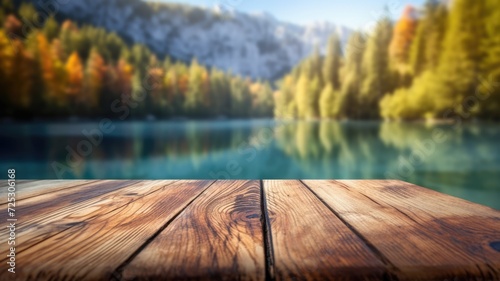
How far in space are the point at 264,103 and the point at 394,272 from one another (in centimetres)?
3320

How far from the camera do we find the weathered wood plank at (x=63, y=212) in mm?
511

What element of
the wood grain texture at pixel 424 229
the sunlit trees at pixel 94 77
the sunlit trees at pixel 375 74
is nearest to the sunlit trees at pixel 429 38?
the sunlit trees at pixel 375 74

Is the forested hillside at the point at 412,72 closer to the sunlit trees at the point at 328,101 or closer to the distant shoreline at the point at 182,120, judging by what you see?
the sunlit trees at the point at 328,101

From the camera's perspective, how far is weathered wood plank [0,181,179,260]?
20.1 inches

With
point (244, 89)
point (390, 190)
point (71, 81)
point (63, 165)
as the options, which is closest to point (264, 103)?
point (244, 89)

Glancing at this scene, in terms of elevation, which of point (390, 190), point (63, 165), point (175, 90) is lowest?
point (63, 165)

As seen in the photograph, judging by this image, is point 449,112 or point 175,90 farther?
point 175,90

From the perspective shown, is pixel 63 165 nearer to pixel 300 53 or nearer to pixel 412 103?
pixel 412 103

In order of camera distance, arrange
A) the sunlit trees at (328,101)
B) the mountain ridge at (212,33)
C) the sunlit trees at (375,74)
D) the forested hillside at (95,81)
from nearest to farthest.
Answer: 1. the forested hillside at (95,81)
2. the sunlit trees at (375,74)
3. the sunlit trees at (328,101)
4. the mountain ridge at (212,33)

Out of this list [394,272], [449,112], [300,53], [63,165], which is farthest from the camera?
[300,53]

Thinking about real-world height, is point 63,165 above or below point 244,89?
below

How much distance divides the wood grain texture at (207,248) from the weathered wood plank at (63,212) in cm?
17

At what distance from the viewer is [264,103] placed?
33344 mm

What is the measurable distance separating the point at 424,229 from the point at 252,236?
0.89 ft
